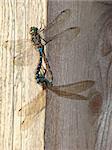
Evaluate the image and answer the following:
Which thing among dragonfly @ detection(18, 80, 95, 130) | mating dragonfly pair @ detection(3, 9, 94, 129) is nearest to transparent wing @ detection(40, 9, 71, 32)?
mating dragonfly pair @ detection(3, 9, 94, 129)

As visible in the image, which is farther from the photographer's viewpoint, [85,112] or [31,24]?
[85,112]

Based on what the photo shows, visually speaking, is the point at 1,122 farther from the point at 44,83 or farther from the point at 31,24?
the point at 31,24

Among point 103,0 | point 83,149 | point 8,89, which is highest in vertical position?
point 103,0

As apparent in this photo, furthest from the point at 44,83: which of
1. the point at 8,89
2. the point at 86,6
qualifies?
the point at 86,6

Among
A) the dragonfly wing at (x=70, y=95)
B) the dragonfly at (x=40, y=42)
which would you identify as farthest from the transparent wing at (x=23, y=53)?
the dragonfly wing at (x=70, y=95)

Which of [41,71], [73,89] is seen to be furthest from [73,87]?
[41,71]

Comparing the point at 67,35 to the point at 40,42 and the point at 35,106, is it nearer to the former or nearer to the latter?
the point at 40,42

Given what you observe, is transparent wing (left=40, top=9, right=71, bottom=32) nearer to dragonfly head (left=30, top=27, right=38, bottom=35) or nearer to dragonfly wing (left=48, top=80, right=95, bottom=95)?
dragonfly head (left=30, top=27, right=38, bottom=35)
